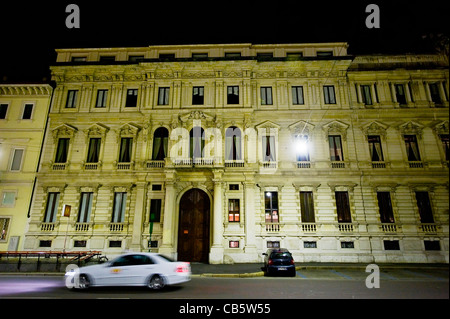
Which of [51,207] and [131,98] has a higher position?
[131,98]

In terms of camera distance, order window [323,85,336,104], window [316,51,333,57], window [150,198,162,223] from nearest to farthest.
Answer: window [150,198,162,223]
window [323,85,336,104]
window [316,51,333,57]

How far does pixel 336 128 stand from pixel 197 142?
12.1 m

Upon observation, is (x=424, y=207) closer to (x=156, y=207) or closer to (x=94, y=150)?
(x=156, y=207)

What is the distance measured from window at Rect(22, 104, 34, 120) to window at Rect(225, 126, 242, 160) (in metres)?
18.5

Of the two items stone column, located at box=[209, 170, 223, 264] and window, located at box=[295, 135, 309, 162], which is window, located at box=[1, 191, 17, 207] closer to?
stone column, located at box=[209, 170, 223, 264]

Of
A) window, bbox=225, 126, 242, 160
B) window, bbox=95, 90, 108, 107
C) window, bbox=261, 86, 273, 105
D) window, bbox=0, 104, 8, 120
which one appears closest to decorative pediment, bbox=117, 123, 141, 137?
window, bbox=95, 90, 108, 107

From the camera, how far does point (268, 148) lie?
824 inches

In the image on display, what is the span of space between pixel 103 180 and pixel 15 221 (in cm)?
765

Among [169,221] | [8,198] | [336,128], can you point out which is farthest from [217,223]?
[8,198]

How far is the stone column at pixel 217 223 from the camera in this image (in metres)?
17.9

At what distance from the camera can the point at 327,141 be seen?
20781mm

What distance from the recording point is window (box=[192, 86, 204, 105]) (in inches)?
878
